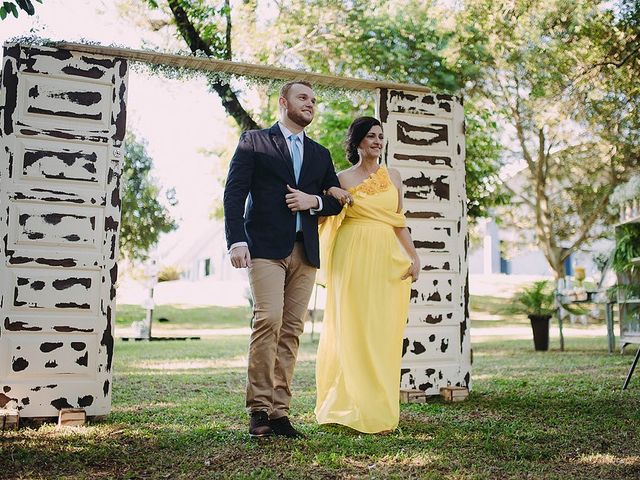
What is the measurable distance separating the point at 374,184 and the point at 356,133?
1.08 feet

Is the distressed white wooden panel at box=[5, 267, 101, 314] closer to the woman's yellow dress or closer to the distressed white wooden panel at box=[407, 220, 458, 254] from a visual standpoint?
the woman's yellow dress

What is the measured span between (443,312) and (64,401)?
2681mm

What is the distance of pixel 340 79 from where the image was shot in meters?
4.88

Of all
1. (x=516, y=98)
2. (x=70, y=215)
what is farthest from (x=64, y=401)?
(x=516, y=98)

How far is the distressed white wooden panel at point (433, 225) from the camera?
4.95m

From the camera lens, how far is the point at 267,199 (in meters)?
3.41

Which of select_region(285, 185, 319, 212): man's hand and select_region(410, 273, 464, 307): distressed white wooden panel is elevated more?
select_region(285, 185, 319, 212): man's hand

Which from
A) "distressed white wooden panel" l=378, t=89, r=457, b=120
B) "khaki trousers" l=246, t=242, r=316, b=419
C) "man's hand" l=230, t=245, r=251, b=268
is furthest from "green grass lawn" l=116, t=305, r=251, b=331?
"man's hand" l=230, t=245, r=251, b=268

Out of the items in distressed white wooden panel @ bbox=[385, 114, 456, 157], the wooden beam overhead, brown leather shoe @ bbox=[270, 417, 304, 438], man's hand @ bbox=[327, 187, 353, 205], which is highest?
the wooden beam overhead

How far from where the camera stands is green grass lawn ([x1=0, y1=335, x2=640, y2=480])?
9.30 feet

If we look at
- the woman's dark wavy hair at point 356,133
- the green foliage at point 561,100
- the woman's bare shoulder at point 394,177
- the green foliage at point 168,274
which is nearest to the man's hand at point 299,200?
the woman's dark wavy hair at point 356,133

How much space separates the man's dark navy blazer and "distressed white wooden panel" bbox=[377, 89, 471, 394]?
5.23 feet

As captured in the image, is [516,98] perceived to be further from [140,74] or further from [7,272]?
[7,272]

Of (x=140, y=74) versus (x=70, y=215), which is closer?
(x=70, y=215)
